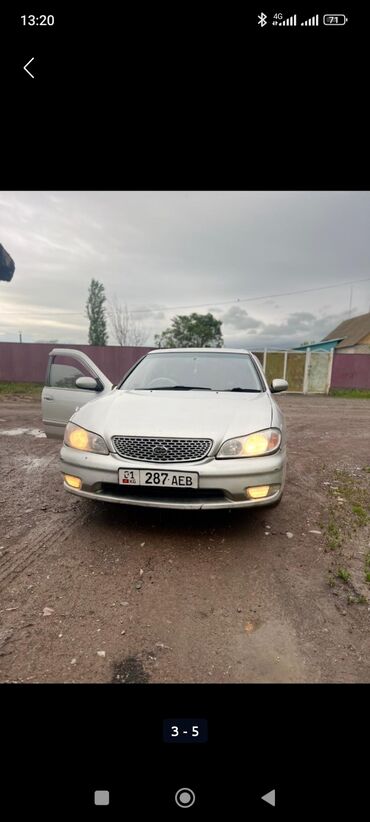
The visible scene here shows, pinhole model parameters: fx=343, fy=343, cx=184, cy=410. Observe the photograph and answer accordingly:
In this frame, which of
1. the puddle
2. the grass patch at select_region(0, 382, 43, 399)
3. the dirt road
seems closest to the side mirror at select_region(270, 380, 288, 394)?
the dirt road

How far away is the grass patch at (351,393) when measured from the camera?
15.1m

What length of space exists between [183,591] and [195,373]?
2070 millimetres

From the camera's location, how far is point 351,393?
625 inches

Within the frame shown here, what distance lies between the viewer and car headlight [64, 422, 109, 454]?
2.30m
